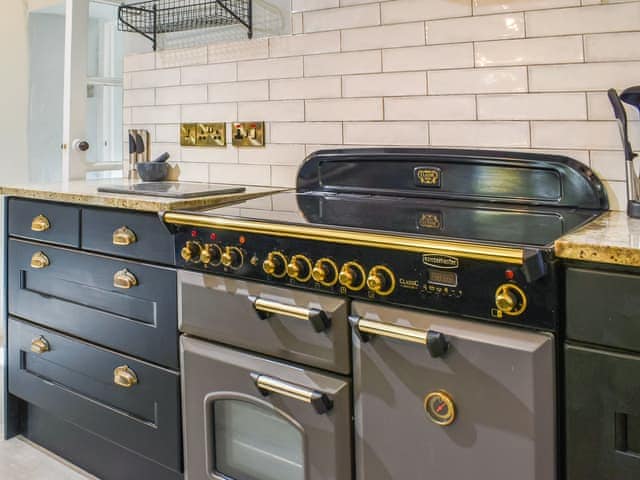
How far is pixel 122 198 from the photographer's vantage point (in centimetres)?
167

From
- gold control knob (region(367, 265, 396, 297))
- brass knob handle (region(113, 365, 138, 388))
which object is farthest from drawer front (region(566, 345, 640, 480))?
brass knob handle (region(113, 365, 138, 388))

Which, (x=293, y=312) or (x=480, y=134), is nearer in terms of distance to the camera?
(x=293, y=312)

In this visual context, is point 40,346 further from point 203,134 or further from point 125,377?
point 203,134

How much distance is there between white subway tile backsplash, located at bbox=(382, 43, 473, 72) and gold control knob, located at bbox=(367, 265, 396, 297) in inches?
32.7

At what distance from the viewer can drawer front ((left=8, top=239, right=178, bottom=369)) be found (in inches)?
63.1

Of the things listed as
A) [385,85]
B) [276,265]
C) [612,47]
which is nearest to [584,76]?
[612,47]

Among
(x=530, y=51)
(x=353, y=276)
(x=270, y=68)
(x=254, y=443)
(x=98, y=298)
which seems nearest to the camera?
(x=353, y=276)

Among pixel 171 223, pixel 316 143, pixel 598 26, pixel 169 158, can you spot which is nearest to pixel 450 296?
pixel 171 223

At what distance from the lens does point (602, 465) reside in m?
0.98

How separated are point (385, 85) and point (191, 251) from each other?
32.6 inches

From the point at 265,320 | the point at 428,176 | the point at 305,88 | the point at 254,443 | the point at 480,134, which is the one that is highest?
the point at 305,88

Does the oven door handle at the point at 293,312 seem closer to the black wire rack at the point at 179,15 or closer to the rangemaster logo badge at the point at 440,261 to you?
the rangemaster logo badge at the point at 440,261

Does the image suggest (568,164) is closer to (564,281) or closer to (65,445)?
(564,281)

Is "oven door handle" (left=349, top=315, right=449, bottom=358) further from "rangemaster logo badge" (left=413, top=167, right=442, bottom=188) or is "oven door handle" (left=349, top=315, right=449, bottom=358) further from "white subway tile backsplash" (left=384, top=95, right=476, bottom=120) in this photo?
"white subway tile backsplash" (left=384, top=95, right=476, bottom=120)
